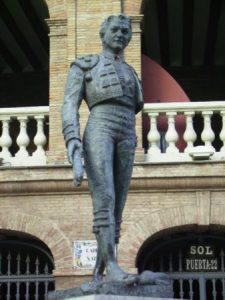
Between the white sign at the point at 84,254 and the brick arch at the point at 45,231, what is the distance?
0.08 meters

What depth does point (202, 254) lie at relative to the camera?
11.7 meters

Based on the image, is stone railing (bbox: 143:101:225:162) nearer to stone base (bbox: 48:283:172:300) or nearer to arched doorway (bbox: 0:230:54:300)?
arched doorway (bbox: 0:230:54:300)

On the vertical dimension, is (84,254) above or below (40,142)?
below

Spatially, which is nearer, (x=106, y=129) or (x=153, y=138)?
(x=106, y=129)

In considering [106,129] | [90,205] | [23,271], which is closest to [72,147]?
[106,129]

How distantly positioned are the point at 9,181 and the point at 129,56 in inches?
90.4

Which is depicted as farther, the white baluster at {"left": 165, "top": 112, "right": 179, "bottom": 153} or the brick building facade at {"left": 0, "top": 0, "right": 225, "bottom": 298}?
the white baluster at {"left": 165, "top": 112, "right": 179, "bottom": 153}

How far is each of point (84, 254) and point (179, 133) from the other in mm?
2185

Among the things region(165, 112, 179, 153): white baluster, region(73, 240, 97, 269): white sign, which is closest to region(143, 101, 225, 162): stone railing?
region(165, 112, 179, 153): white baluster

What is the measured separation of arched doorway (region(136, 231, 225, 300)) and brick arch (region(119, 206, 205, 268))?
377 millimetres

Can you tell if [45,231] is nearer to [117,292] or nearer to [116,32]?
[116,32]

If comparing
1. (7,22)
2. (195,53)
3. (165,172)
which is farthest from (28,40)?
(165,172)

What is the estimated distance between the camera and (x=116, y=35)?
607 centimetres

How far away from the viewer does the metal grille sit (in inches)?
446
